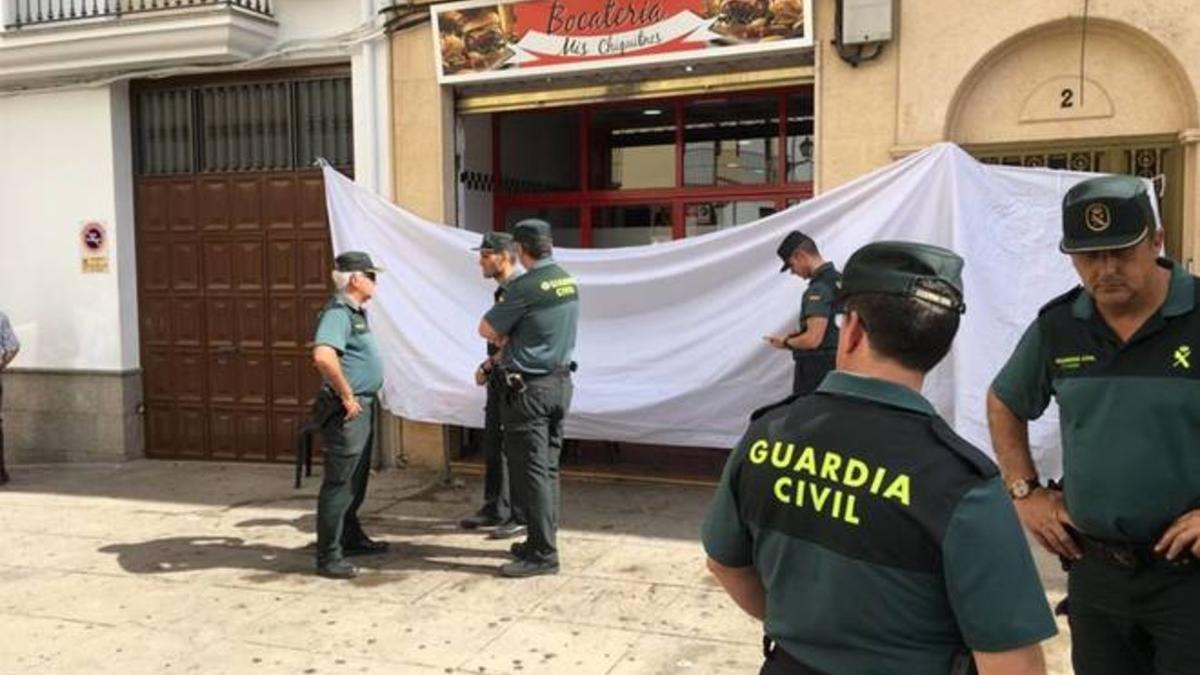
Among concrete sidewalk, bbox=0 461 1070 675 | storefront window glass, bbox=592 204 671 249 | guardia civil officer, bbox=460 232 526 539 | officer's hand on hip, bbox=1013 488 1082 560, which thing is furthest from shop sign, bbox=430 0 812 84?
officer's hand on hip, bbox=1013 488 1082 560

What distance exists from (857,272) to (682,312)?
17.7 feet

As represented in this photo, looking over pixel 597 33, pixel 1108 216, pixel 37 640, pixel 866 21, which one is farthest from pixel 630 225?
pixel 1108 216

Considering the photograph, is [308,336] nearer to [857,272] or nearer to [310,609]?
[310,609]

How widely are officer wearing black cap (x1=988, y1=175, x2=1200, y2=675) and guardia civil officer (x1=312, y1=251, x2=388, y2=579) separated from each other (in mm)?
3869

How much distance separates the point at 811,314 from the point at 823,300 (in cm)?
11

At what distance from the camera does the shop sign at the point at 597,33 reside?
7.23 metres

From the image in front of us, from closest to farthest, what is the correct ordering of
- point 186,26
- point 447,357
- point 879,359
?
point 879,359, point 447,357, point 186,26

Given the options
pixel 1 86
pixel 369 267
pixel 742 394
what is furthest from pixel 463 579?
pixel 1 86

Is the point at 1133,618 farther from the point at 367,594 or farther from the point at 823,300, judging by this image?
the point at 367,594

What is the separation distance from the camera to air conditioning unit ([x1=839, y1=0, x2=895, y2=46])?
6852 millimetres

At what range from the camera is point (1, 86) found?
9.36m

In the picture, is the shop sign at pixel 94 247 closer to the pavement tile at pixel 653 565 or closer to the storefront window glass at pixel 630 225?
the storefront window glass at pixel 630 225

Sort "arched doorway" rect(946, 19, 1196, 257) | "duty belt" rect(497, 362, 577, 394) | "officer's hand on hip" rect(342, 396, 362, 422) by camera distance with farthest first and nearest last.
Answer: "arched doorway" rect(946, 19, 1196, 257), "duty belt" rect(497, 362, 577, 394), "officer's hand on hip" rect(342, 396, 362, 422)

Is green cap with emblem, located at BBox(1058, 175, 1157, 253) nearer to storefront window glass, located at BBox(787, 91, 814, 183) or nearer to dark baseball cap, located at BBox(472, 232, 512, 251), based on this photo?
dark baseball cap, located at BBox(472, 232, 512, 251)
